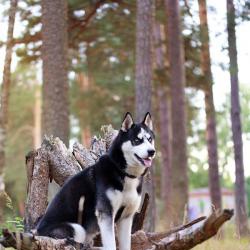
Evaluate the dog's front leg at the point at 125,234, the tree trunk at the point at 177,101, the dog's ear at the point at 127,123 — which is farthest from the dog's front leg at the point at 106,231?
the tree trunk at the point at 177,101

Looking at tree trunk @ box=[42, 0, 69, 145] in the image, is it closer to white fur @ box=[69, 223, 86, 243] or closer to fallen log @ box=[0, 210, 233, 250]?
white fur @ box=[69, 223, 86, 243]

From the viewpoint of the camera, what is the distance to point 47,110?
13805 millimetres

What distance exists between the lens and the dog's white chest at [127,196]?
677 centimetres

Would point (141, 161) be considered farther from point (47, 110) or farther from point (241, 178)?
point (241, 178)

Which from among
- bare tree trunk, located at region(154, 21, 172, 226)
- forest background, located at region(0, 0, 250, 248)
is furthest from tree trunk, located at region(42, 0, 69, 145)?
bare tree trunk, located at region(154, 21, 172, 226)

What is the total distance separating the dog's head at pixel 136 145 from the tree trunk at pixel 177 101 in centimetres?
1109

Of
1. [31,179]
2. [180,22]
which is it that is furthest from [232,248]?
[180,22]

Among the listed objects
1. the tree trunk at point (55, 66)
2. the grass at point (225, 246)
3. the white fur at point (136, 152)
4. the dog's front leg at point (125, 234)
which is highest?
the tree trunk at point (55, 66)

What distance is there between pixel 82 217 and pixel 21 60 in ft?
50.9

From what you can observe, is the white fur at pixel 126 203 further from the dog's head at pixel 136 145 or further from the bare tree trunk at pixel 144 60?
the bare tree trunk at pixel 144 60

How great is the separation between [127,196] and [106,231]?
0.46m

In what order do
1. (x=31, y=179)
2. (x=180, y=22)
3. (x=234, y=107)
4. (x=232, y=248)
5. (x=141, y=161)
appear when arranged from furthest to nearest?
(x=180, y=22), (x=234, y=107), (x=31, y=179), (x=232, y=248), (x=141, y=161)

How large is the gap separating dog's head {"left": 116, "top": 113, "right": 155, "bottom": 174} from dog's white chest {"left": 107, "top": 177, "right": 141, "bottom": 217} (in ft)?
0.50

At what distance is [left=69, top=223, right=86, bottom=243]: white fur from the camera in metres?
6.80
